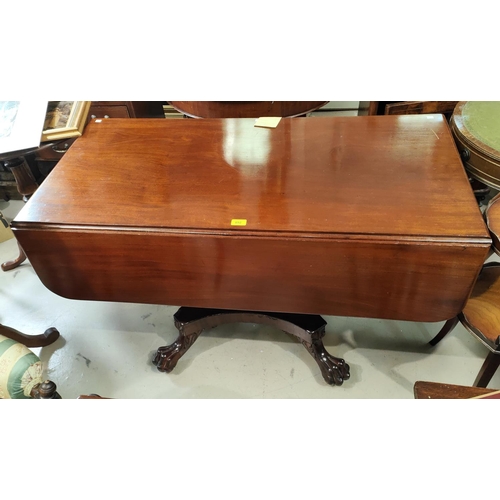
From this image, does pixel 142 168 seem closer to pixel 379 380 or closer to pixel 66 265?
pixel 66 265

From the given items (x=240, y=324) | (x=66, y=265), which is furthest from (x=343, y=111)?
(x=66, y=265)

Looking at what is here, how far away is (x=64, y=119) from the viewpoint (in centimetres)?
138

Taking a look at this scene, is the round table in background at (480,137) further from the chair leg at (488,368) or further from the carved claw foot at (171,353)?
the carved claw foot at (171,353)

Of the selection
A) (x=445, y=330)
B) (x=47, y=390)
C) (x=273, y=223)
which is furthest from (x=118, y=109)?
(x=445, y=330)

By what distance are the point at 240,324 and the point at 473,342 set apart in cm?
90

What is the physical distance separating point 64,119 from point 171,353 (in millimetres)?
917

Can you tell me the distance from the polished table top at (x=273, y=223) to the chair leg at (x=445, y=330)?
36cm

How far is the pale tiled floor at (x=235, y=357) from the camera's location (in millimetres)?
1396

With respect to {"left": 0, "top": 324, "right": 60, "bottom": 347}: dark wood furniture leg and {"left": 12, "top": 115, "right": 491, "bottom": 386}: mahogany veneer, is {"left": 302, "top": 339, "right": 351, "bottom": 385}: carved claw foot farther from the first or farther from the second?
{"left": 0, "top": 324, "right": 60, "bottom": 347}: dark wood furniture leg

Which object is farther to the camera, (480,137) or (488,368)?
(480,137)

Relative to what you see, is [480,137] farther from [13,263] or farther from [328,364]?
[13,263]

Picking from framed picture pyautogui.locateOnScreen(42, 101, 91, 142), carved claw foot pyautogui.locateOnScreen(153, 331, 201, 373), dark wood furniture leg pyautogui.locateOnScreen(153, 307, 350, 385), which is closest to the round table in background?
dark wood furniture leg pyautogui.locateOnScreen(153, 307, 350, 385)

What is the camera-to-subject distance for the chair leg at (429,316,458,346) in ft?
4.49

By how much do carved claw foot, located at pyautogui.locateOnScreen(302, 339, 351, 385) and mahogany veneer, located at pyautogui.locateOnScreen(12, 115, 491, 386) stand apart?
11.5 inches
